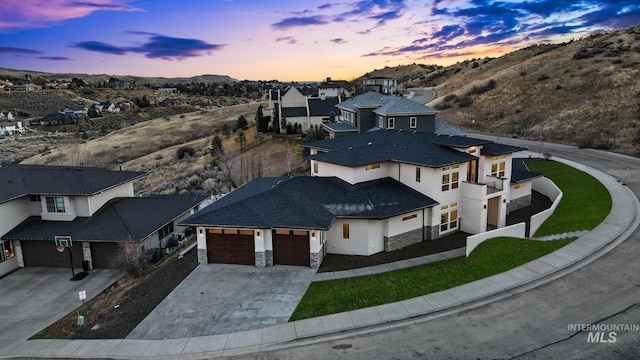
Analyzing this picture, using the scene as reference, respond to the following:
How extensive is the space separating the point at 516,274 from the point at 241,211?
16873 mm

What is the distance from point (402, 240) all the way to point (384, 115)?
2219cm

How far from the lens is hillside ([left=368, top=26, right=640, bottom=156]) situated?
6319 cm

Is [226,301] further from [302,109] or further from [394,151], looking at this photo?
[302,109]

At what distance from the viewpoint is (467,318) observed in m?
18.2

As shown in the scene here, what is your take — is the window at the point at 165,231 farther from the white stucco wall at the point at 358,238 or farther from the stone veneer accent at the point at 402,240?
the stone veneer accent at the point at 402,240

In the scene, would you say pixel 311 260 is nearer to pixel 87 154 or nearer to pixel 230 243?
pixel 230 243

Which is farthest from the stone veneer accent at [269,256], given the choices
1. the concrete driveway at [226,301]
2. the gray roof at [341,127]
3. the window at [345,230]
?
the gray roof at [341,127]

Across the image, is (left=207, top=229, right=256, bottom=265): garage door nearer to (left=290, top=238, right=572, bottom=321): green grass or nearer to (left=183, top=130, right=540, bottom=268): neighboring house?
(left=183, top=130, right=540, bottom=268): neighboring house

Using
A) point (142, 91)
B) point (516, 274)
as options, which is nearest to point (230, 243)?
point (516, 274)

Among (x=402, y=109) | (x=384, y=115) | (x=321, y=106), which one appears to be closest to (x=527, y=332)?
(x=384, y=115)

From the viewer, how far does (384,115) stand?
46125 mm

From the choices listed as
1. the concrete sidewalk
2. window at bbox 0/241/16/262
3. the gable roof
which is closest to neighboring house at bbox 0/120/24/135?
window at bbox 0/241/16/262

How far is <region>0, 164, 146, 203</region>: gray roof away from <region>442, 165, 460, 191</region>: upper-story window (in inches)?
1038

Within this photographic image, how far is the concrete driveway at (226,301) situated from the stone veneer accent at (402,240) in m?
5.81
